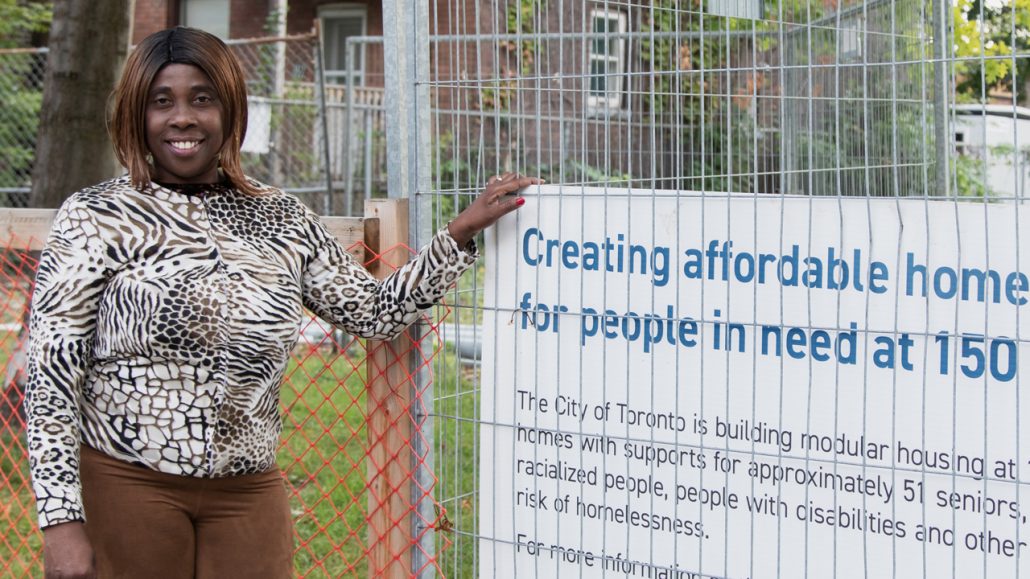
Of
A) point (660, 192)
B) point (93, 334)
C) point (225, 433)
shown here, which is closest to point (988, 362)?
point (660, 192)

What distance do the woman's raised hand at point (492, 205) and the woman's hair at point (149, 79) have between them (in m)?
0.67

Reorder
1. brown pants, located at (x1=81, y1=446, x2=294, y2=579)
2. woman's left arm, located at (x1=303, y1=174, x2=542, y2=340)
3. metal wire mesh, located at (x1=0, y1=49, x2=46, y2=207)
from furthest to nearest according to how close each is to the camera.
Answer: metal wire mesh, located at (x1=0, y1=49, x2=46, y2=207), woman's left arm, located at (x1=303, y1=174, x2=542, y2=340), brown pants, located at (x1=81, y1=446, x2=294, y2=579)

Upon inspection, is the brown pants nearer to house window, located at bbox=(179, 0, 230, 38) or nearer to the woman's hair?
the woman's hair

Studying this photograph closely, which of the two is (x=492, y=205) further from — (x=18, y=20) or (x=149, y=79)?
(x=18, y=20)

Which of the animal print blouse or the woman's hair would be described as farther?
the woman's hair

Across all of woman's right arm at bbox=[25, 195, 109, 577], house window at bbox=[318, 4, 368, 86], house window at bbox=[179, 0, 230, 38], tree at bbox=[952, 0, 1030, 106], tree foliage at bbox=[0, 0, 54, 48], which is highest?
house window at bbox=[179, 0, 230, 38]

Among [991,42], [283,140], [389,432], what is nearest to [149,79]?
[389,432]

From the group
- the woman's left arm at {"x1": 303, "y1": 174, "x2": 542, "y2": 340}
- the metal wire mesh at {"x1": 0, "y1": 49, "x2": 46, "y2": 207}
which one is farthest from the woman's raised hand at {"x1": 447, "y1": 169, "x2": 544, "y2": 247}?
the metal wire mesh at {"x1": 0, "y1": 49, "x2": 46, "y2": 207}

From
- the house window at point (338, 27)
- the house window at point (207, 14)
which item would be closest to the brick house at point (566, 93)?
the house window at point (338, 27)

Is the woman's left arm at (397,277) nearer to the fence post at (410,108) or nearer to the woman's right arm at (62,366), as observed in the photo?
Answer: the fence post at (410,108)

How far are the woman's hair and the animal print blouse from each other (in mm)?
85

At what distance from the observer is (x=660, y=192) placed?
2.98 metres

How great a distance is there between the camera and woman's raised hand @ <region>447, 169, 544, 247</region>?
3.19 metres

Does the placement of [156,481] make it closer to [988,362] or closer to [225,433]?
[225,433]
